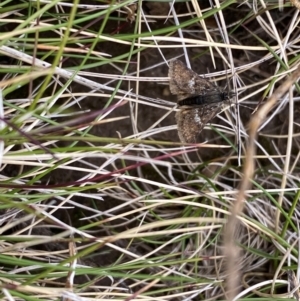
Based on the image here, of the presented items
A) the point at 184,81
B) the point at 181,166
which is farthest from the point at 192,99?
the point at 181,166

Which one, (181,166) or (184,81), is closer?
(184,81)

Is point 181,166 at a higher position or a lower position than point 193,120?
lower

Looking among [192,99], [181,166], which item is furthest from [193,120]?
[181,166]

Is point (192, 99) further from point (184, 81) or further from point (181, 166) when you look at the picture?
point (181, 166)

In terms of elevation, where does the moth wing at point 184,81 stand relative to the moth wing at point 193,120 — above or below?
above

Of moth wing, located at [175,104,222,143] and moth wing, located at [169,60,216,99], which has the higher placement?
moth wing, located at [169,60,216,99]

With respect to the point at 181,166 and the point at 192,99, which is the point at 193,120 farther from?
the point at 181,166

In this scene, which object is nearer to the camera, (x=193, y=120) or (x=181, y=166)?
(x=193, y=120)
